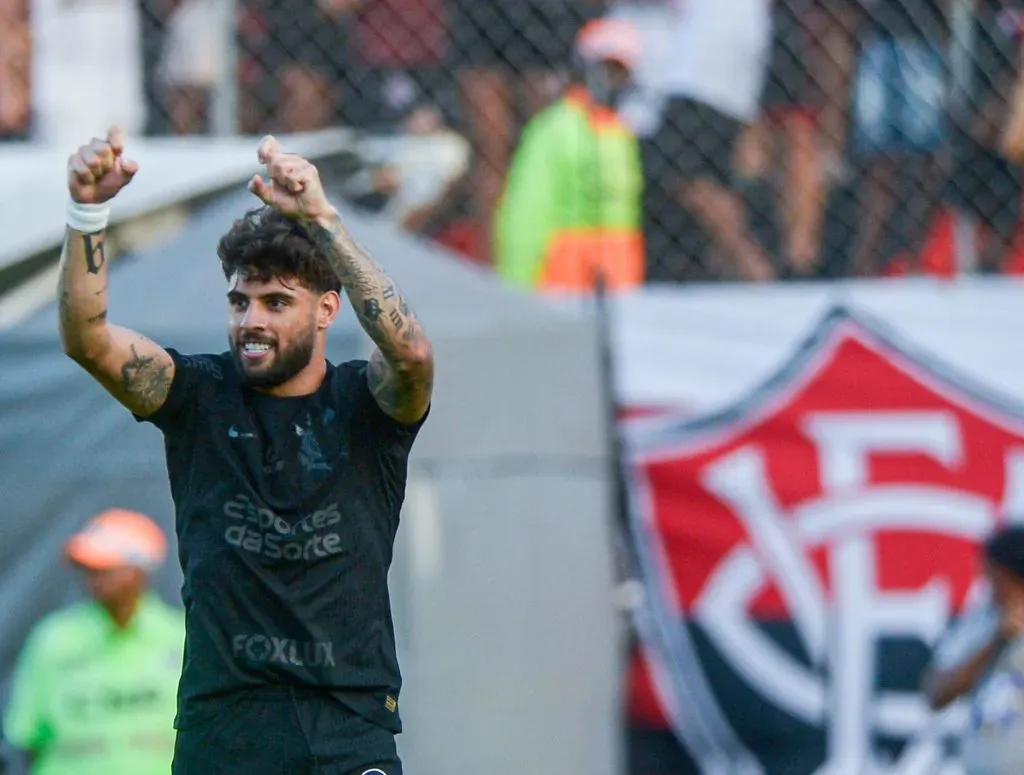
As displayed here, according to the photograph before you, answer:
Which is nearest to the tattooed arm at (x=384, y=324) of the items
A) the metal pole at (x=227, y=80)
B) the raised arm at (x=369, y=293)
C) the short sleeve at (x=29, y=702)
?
the raised arm at (x=369, y=293)

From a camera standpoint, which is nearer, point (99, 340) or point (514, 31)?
point (99, 340)

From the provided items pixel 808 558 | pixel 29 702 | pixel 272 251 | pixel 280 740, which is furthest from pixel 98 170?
pixel 808 558

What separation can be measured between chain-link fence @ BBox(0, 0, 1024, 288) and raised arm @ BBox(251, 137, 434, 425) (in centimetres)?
323

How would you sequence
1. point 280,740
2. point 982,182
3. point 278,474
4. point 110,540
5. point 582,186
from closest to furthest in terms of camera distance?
point 280,740, point 278,474, point 110,540, point 582,186, point 982,182

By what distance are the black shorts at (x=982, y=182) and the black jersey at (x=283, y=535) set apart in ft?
13.7

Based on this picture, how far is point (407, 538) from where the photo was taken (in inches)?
247

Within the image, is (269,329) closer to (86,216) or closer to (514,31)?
(86,216)

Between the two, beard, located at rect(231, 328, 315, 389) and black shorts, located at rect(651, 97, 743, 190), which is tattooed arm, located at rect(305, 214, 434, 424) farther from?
black shorts, located at rect(651, 97, 743, 190)

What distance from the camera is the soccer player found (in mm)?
3436

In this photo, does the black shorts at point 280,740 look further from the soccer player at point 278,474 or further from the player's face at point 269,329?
the player's face at point 269,329

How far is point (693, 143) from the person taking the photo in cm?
702

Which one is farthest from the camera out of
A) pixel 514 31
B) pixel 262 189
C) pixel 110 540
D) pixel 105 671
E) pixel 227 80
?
pixel 514 31

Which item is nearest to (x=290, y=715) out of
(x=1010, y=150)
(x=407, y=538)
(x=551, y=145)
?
(x=407, y=538)

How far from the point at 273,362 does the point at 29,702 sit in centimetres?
304
